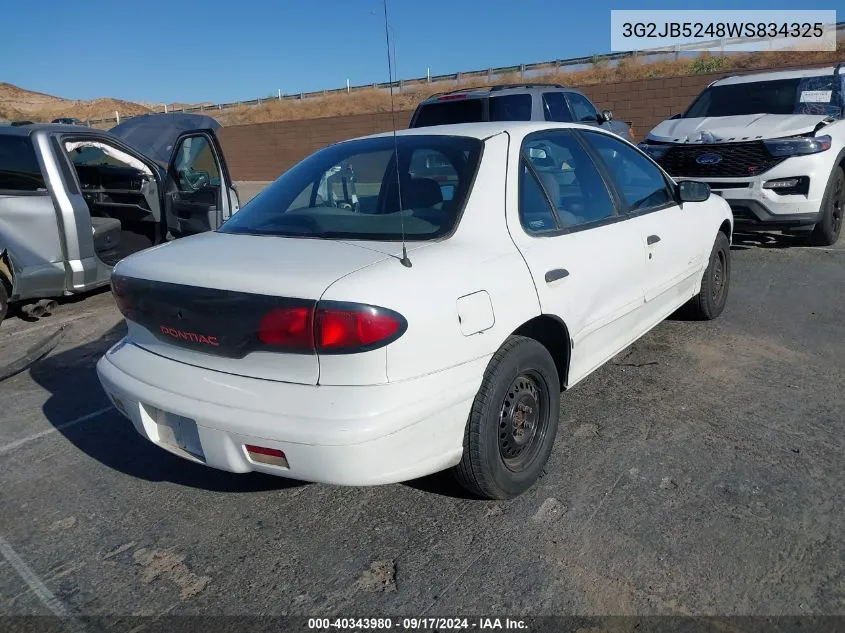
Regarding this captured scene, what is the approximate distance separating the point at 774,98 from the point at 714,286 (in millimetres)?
4330

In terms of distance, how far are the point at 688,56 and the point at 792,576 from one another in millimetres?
30929

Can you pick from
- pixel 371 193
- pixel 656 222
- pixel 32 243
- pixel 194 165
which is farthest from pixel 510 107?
pixel 371 193

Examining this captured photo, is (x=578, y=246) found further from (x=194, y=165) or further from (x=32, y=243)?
(x=194, y=165)

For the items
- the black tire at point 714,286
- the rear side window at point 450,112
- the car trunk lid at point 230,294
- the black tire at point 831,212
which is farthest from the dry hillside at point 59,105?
the car trunk lid at point 230,294

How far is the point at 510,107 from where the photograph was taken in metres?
8.82

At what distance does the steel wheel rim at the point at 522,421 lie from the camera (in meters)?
2.86

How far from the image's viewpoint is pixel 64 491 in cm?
318

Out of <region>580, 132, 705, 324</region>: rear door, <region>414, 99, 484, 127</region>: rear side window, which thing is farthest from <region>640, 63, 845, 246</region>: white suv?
<region>580, 132, 705, 324</region>: rear door

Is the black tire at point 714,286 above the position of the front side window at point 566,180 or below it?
below

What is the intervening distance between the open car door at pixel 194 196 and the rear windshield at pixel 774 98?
5790 millimetres

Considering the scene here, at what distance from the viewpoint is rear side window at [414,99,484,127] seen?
29.4ft

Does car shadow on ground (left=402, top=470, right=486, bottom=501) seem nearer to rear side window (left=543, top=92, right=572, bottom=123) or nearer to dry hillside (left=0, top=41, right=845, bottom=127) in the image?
rear side window (left=543, top=92, right=572, bottom=123)

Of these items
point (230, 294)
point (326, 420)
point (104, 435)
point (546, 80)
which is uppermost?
point (546, 80)

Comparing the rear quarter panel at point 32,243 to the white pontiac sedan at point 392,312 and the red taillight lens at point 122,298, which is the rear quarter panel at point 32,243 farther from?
the red taillight lens at point 122,298
